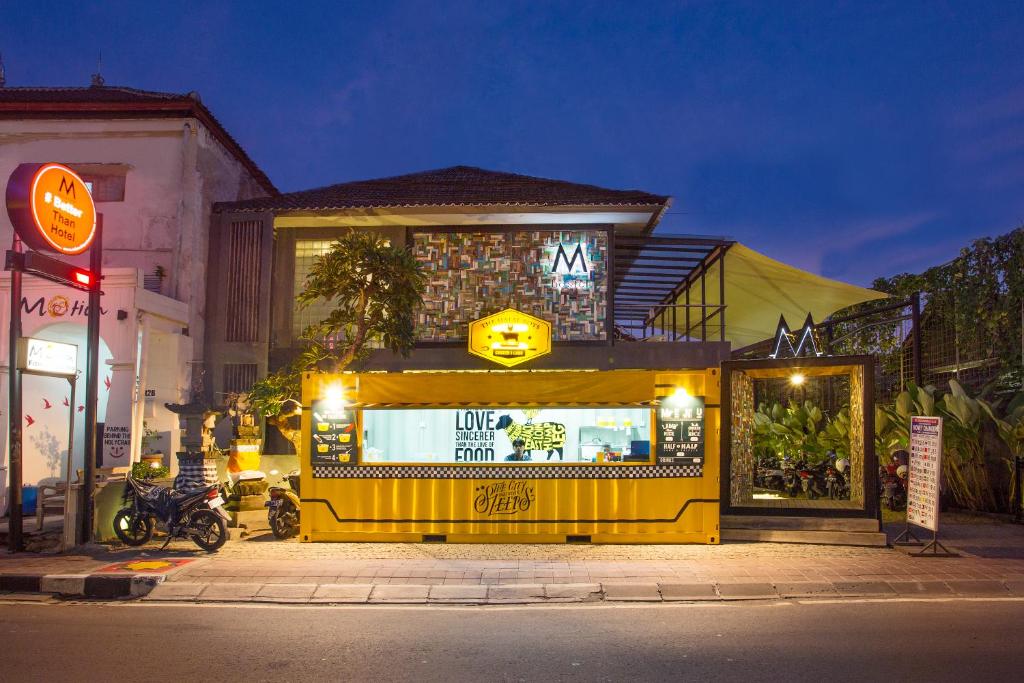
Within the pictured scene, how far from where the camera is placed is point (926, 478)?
10781 millimetres

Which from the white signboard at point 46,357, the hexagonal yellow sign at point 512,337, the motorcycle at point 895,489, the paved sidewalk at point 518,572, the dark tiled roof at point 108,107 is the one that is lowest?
the paved sidewalk at point 518,572

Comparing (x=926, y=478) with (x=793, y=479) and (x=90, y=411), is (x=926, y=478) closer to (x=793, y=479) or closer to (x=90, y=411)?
(x=793, y=479)

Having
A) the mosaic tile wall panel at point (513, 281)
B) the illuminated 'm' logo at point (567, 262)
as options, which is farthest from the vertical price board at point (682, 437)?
the illuminated 'm' logo at point (567, 262)

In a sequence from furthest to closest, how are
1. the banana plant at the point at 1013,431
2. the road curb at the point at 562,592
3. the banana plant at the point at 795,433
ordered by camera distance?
1. the banana plant at the point at 795,433
2. the banana plant at the point at 1013,431
3. the road curb at the point at 562,592

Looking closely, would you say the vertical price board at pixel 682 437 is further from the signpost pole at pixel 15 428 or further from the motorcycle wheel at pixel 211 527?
the signpost pole at pixel 15 428

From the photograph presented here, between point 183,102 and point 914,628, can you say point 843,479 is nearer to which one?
point 914,628

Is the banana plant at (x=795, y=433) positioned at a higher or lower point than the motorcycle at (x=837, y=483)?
higher

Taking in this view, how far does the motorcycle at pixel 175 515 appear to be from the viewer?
1126cm

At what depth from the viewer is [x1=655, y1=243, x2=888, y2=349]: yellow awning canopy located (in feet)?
58.4

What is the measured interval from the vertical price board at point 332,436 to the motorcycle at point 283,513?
0.77 m

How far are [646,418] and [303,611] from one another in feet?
19.5

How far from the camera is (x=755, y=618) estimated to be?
776 cm

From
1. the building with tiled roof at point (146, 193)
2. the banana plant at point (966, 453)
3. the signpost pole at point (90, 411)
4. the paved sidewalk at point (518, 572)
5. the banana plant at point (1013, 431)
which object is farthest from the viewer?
the building with tiled roof at point (146, 193)

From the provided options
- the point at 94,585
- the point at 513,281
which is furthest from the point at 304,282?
the point at 94,585
